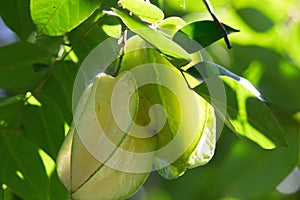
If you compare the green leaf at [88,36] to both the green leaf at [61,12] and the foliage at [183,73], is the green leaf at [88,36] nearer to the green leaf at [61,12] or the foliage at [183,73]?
the foliage at [183,73]

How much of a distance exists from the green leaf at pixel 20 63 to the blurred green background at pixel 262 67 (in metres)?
0.41

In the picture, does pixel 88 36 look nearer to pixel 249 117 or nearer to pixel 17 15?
pixel 17 15

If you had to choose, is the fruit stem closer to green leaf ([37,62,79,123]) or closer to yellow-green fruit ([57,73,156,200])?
yellow-green fruit ([57,73,156,200])

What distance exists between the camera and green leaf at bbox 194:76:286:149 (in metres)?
1.10

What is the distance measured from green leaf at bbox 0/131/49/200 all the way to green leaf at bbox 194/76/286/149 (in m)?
0.42

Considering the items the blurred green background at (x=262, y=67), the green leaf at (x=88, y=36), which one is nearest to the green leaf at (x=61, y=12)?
the green leaf at (x=88, y=36)

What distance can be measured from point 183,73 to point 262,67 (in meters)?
0.72

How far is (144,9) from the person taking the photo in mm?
1105

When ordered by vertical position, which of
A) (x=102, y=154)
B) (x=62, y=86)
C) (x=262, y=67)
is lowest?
(x=262, y=67)

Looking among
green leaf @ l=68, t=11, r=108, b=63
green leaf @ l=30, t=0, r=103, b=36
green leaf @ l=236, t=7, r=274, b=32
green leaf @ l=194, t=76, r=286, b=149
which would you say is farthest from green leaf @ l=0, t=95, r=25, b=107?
green leaf @ l=236, t=7, r=274, b=32

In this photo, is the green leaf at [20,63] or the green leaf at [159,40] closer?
the green leaf at [159,40]

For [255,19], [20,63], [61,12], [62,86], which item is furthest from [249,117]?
[255,19]

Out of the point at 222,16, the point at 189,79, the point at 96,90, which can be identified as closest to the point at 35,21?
the point at 96,90

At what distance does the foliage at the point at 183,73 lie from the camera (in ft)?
3.64
